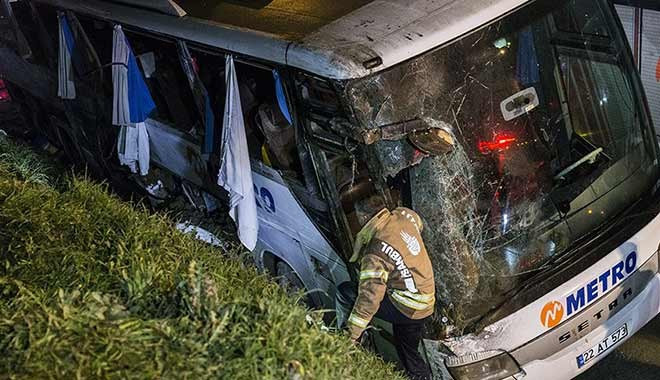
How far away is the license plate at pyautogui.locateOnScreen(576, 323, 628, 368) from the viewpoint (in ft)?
13.6

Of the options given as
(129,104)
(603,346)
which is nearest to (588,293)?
(603,346)

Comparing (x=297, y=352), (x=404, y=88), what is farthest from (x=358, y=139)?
(x=297, y=352)

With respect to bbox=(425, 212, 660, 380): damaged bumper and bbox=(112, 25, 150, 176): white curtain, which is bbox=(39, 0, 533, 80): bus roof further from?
bbox=(425, 212, 660, 380): damaged bumper

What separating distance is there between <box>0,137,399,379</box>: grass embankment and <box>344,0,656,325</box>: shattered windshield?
868mm

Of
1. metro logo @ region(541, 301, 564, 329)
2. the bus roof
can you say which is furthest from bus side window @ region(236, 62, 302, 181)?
metro logo @ region(541, 301, 564, 329)

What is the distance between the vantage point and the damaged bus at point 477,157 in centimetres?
371

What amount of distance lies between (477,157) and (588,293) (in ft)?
3.48

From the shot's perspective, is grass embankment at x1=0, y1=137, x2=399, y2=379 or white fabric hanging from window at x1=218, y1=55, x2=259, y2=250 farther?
white fabric hanging from window at x1=218, y1=55, x2=259, y2=250

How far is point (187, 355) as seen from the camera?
8.00 ft

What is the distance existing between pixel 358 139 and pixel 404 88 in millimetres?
381

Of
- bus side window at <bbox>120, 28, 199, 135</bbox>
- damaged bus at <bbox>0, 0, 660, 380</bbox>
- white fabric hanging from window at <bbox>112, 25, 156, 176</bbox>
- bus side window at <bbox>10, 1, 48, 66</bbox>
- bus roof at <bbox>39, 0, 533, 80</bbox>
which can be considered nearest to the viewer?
bus roof at <bbox>39, 0, 533, 80</bbox>

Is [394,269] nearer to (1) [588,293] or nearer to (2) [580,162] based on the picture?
(1) [588,293]

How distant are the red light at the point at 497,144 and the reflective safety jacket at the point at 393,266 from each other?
22.4 inches

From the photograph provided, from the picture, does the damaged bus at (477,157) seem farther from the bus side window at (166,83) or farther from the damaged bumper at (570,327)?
the bus side window at (166,83)
